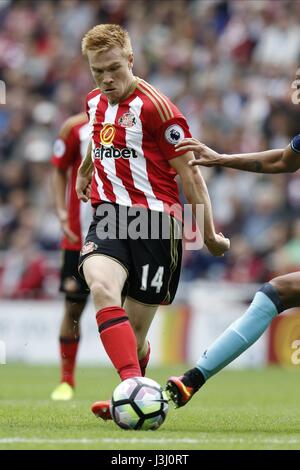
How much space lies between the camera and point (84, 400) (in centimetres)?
902

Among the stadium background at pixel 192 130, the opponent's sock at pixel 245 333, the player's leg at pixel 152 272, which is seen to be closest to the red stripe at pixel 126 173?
the player's leg at pixel 152 272

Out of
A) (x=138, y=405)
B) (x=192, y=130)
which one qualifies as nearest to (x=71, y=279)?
(x=138, y=405)

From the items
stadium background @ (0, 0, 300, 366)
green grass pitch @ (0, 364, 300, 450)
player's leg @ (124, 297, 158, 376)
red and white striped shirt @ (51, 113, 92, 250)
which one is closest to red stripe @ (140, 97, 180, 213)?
player's leg @ (124, 297, 158, 376)

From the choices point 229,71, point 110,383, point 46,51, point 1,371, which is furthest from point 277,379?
point 46,51

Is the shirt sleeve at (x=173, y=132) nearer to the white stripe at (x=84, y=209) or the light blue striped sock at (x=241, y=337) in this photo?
the light blue striped sock at (x=241, y=337)

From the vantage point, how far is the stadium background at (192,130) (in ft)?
49.6

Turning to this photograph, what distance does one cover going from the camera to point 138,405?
589 cm

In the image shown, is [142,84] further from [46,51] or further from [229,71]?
[46,51]

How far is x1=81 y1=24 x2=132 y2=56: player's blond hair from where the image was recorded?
650 cm

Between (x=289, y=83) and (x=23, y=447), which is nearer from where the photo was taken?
(x=23, y=447)

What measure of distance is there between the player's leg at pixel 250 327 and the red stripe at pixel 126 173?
930mm

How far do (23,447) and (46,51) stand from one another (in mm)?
15477

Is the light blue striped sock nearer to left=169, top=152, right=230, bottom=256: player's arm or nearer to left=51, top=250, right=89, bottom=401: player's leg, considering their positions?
left=169, top=152, right=230, bottom=256: player's arm

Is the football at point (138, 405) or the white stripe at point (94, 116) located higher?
the white stripe at point (94, 116)
